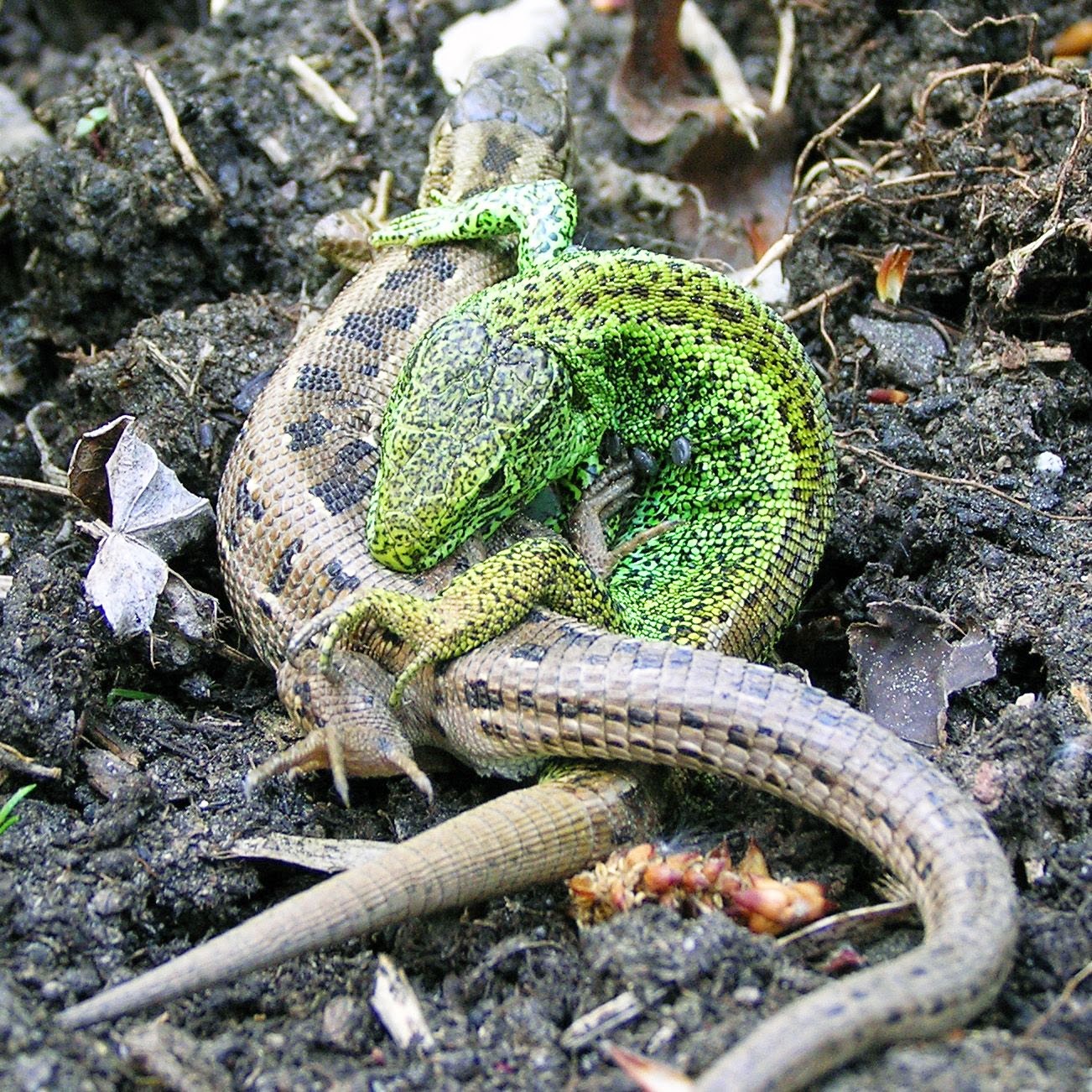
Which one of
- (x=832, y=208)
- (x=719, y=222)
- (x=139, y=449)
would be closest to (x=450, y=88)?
(x=719, y=222)

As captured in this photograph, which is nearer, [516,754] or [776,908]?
[776,908]

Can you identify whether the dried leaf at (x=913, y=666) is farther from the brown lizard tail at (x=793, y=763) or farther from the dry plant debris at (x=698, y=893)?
the dry plant debris at (x=698, y=893)

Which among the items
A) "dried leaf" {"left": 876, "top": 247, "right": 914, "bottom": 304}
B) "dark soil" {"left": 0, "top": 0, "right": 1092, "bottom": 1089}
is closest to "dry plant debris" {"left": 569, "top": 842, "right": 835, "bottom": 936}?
"dark soil" {"left": 0, "top": 0, "right": 1092, "bottom": 1089}

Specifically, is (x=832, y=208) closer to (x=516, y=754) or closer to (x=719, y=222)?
(x=719, y=222)

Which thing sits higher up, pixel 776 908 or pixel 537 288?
pixel 537 288

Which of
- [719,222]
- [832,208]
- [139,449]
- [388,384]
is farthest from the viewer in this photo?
[719,222]

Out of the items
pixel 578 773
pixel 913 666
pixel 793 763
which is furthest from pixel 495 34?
pixel 793 763

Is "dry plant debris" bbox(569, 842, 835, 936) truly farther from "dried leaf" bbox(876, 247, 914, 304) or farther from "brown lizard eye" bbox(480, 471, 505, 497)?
"dried leaf" bbox(876, 247, 914, 304)
